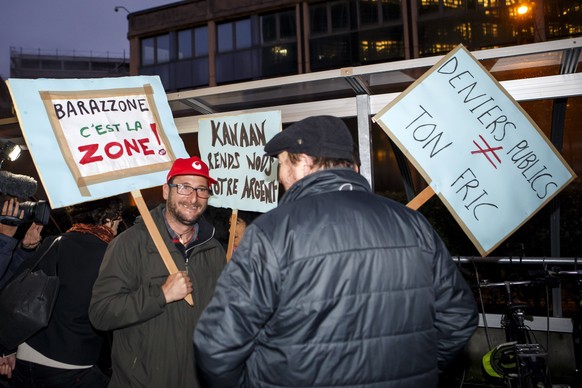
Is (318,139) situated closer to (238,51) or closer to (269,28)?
(269,28)

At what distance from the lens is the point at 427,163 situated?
2787mm

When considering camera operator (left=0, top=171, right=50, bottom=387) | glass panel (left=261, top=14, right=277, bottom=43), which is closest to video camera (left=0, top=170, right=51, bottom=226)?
camera operator (left=0, top=171, right=50, bottom=387)

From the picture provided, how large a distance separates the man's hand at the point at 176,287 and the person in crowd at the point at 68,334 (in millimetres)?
589

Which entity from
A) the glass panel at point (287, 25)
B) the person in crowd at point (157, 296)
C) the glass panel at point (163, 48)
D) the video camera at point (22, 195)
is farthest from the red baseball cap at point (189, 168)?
the glass panel at point (163, 48)

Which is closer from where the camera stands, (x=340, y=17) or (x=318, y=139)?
(x=318, y=139)

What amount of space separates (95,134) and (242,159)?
111 cm

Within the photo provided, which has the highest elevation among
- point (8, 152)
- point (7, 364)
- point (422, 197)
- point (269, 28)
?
point (269, 28)

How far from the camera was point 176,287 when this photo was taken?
234 cm

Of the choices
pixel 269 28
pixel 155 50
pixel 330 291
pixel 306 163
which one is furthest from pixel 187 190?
pixel 155 50

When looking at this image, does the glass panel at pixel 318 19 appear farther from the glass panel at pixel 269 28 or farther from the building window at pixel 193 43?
the building window at pixel 193 43

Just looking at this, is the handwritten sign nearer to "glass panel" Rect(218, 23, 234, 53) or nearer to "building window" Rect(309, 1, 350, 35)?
"building window" Rect(309, 1, 350, 35)

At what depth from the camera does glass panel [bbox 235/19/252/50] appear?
23.8 metres

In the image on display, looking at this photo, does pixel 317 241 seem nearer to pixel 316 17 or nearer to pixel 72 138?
pixel 72 138

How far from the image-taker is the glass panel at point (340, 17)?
21391 millimetres
